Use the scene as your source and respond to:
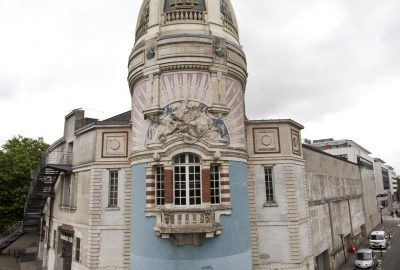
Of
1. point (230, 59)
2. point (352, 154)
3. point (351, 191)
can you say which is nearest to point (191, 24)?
point (230, 59)

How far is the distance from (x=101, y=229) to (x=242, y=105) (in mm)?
12519

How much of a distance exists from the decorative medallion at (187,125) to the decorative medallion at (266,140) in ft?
11.8

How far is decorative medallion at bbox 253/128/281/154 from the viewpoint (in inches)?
866

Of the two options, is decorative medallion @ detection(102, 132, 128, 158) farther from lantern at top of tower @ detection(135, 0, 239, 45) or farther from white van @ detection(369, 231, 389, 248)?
white van @ detection(369, 231, 389, 248)

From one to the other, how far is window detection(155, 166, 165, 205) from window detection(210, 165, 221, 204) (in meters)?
2.92

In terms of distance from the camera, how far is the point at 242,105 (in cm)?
2145

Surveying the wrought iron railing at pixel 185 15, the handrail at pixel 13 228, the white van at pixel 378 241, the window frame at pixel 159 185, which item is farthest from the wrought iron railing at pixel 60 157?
the white van at pixel 378 241

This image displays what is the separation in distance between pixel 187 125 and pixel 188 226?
5720 mm

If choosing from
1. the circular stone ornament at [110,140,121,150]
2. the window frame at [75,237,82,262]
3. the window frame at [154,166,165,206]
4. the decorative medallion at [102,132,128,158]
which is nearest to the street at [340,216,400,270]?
the window frame at [154,166,165,206]

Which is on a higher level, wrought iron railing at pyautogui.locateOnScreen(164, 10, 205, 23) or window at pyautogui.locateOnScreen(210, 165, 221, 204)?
wrought iron railing at pyautogui.locateOnScreen(164, 10, 205, 23)

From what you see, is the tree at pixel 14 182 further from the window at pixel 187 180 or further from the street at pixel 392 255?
the street at pixel 392 255

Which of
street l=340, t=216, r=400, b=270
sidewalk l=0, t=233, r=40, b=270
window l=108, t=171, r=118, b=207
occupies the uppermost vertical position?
window l=108, t=171, r=118, b=207

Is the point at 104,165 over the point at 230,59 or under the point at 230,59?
under

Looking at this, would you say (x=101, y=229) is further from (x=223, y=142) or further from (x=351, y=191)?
(x=351, y=191)
